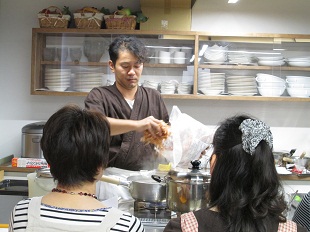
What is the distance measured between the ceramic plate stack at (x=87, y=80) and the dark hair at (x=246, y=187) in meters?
2.63

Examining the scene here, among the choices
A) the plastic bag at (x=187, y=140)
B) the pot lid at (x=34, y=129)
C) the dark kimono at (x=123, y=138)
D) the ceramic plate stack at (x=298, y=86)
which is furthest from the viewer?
the ceramic plate stack at (x=298, y=86)

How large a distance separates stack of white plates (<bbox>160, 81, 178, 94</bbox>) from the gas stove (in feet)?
6.63

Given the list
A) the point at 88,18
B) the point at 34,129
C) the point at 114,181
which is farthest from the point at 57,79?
the point at 114,181

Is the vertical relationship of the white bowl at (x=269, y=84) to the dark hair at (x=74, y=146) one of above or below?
above

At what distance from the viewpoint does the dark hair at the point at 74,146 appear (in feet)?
3.89

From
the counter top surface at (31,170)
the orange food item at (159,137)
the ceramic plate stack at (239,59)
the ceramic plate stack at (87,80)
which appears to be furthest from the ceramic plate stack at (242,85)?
the orange food item at (159,137)

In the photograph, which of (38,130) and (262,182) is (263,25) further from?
(262,182)

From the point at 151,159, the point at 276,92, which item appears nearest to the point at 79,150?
the point at 151,159

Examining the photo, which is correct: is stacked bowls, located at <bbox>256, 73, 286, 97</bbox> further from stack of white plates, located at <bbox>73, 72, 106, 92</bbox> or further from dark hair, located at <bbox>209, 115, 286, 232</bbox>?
dark hair, located at <bbox>209, 115, 286, 232</bbox>

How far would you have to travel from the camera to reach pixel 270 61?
3.71 meters

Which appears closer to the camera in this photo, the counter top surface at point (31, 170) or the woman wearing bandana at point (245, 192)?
the woman wearing bandana at point (245, 192)

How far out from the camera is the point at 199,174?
1.57m

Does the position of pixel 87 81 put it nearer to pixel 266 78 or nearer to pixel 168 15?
pixel 168 15

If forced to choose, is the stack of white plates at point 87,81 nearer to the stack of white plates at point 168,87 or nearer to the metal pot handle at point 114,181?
the stack of white plates at point 168,87
